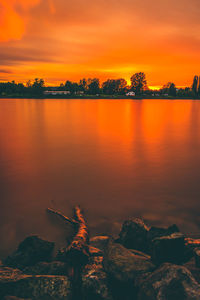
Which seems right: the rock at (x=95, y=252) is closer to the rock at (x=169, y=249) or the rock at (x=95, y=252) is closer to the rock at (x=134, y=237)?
the rock at (x=134, y=237)

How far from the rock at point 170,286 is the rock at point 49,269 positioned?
67.1 inches

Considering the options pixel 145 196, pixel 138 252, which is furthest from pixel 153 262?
pixel 145 196

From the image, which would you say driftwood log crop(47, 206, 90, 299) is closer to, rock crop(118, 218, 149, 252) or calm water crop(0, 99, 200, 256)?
rock crop(118, 218, 149, 252)

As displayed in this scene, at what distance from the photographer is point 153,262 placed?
4.47 meters

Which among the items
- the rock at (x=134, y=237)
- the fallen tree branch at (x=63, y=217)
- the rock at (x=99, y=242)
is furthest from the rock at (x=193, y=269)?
the fallen tree branch at (x=63, y=217)

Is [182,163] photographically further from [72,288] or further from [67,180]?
[72,288]

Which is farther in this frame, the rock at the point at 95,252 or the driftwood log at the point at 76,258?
the rock at the point at 95,252

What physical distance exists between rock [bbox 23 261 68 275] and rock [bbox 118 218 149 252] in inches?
63.6

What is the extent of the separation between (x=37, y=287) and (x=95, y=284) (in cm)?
111

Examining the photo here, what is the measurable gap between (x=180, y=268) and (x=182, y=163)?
11.8 m

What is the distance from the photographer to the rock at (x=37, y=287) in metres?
3.98

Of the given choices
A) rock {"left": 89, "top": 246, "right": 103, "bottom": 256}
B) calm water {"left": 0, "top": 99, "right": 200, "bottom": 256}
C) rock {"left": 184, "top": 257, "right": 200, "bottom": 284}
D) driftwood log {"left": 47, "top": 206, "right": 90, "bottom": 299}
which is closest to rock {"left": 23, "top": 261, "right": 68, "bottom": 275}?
driftwood log {"left": 47, "top": 206, "right": 90, "bottom": 299}

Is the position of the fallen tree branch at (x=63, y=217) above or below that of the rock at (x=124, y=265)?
below

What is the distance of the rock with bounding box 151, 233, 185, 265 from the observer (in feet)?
14.7
